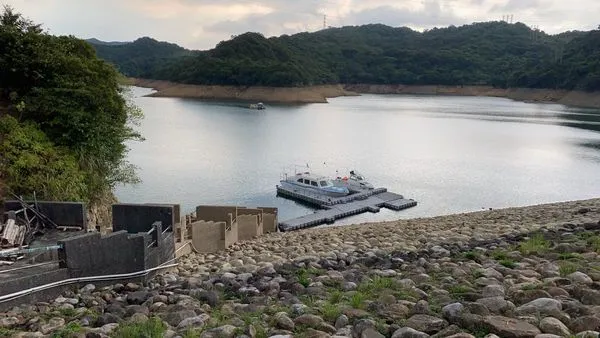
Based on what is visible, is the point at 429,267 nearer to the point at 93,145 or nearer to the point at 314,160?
the point at 93,145

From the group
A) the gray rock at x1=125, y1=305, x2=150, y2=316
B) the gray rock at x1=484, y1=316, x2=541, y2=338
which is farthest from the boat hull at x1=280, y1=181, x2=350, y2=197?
the gray rock at x1=484, y1=316, x2=541, y2=338

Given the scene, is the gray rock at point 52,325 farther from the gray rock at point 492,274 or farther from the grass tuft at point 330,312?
the gray rock at point 492,274

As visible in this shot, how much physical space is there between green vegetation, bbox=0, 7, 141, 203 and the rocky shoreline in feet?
24.9

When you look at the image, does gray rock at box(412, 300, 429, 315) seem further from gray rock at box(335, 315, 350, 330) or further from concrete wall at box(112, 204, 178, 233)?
concrete wall at box(112, 204, 178, 233)

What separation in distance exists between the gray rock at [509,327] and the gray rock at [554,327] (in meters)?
0.09

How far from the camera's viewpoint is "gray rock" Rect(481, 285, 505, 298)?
5.79 m

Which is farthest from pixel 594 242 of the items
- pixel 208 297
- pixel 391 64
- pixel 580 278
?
pixel 391 64

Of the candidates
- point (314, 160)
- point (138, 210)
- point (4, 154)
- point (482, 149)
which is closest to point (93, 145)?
point (4, 154)

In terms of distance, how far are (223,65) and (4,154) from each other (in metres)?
122

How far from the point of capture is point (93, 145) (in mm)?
17172

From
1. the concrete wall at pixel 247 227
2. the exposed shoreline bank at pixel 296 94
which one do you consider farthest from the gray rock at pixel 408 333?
the exposed shoreline bank at pixel 296 94

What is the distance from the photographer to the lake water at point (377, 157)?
3446 centimetres

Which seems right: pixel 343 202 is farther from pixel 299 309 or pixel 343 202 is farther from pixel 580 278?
pixel 299 309

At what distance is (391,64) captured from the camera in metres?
174
